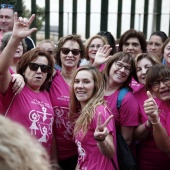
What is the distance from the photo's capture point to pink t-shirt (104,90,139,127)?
3.48 metres

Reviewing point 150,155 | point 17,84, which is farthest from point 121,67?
point 17,84

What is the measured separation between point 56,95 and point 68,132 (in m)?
0.34

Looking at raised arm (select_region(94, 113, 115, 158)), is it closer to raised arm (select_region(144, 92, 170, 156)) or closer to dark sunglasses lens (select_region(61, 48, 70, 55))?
raised arm (select_region(144, 92, 170, 156))

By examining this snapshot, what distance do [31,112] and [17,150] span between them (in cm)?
208

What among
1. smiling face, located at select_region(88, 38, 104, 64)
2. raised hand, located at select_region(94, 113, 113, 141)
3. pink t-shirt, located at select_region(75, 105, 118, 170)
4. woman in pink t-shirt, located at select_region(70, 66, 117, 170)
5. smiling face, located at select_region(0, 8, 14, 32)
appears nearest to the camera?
raised hand, located at select_region(94, 113, 113, 141)

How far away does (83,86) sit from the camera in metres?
3.40

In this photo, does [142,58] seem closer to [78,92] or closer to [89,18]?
[78,92]

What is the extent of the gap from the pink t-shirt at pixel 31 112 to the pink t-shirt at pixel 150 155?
789 millimetres

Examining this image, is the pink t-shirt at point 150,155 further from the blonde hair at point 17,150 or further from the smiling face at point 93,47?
the blonde hair at point 17,150

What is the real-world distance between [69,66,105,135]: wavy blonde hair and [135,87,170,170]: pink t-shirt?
0.44 meters

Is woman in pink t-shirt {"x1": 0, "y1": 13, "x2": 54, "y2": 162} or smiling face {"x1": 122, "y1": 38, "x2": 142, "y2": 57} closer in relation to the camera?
woman in pink t-shirt {"x1": 0, "y1": 13, "x2": 54, "y2": 162}

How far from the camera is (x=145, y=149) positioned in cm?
358

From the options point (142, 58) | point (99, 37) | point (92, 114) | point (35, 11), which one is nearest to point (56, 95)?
point (92, 114)

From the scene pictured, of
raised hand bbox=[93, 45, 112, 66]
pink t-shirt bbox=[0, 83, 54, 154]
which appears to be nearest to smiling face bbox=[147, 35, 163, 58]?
raised hand bbox=[93, 45, 112, 66]
